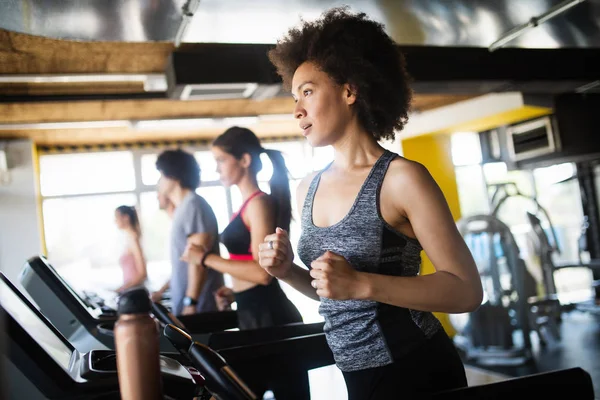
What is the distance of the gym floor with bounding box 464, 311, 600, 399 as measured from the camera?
512 cm

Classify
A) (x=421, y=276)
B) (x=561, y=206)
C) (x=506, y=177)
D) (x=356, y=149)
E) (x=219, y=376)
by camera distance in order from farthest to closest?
(x=506, y=177) → (x=561, y=206) → (x=356, y=149) → (x=421, y=276) → (x=219, y=376)

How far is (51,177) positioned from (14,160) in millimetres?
917

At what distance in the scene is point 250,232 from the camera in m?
2.54

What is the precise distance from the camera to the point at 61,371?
94 centimetres

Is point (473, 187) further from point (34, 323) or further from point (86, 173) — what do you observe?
point (34, 323)

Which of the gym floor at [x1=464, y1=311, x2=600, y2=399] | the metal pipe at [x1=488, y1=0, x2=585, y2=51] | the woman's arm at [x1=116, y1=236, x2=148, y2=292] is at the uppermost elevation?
the metal pipe at [x1=488, y1=0, x2=585, y2=51]

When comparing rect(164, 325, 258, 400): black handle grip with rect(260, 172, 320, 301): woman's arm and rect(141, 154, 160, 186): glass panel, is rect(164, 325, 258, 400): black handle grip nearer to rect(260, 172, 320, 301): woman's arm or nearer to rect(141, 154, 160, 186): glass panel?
rect(260, 172, 320, 301): woman's arm

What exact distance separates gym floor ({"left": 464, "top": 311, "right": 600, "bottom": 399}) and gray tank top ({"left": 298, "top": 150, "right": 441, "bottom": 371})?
3435mm

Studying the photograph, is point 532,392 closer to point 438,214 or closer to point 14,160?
point 438,214

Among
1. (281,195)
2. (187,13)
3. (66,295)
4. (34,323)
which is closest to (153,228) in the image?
(187,13)

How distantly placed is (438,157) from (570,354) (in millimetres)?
2886

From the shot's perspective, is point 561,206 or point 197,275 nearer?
point 197,275

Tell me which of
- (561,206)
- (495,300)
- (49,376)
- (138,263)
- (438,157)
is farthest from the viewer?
(561,206)

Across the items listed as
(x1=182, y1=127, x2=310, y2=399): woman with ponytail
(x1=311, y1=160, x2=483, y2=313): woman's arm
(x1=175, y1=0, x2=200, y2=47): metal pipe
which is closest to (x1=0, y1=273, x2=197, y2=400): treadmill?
(x1=311, y1=160, x2=483, y2=313): woman's arm
